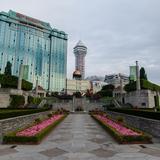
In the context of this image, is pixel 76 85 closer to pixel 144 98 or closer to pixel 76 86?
pixel 76 86

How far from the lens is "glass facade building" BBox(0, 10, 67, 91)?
116 metres

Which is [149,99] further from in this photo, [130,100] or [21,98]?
[21,98]

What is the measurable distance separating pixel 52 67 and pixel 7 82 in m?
85.2

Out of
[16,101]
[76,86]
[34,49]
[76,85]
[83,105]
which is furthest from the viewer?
[76,86]

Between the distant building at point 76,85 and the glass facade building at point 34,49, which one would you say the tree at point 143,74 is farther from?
the distant building at point 76,85

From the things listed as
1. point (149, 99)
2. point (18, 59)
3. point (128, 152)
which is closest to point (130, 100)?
point (149, 99)

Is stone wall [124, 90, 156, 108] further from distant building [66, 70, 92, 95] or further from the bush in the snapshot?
distant building [66, 70, 92, 95]

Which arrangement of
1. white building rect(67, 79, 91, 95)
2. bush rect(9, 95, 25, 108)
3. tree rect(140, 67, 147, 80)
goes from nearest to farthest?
bush rect(9, 95, 25, 108) → tree rect(140, 67, 147, 80) → white building rect(67, 79, 91, 95)

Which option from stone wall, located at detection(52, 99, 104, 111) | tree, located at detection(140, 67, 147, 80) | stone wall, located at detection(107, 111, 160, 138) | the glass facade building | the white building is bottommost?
stone wall, located at detection(107, 111, 160, 138)

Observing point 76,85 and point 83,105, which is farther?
point 76,85

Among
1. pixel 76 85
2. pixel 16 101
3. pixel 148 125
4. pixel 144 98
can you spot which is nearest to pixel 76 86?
pixel 76 85

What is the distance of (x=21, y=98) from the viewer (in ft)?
161

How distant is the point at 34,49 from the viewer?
415ft

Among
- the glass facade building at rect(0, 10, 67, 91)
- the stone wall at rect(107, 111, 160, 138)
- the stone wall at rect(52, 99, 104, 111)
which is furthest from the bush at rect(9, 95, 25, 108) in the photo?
the glass facade building at rect(0, 10, 67, 91)
